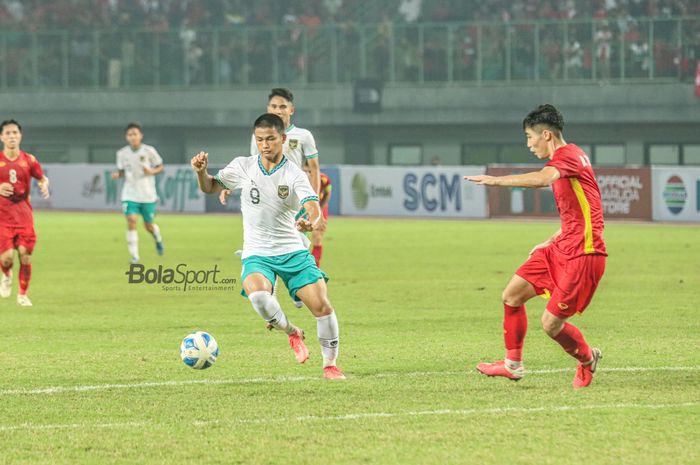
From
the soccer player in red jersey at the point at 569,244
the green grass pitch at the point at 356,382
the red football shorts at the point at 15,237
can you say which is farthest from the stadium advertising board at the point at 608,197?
the soccer player in red jersey at the point at 569,244

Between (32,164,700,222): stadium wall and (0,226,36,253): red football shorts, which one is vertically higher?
(32,164,700,222): stadium wall

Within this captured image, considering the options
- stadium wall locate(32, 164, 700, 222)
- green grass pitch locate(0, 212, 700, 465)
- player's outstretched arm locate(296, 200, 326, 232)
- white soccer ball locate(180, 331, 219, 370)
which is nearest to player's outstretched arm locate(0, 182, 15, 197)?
green grass pitch locate(0, 212, 700, 465)

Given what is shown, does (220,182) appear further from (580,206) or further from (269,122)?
(580,206)

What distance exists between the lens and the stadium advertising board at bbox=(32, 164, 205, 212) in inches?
1597

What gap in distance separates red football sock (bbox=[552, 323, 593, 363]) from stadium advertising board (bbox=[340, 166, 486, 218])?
27020mm

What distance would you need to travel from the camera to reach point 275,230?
942 centimetres

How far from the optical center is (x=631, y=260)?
842 inches

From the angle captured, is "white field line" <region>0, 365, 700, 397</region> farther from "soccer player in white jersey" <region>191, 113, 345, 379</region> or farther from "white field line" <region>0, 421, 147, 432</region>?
"white field line" <region>0, 421, 147, 432</region>

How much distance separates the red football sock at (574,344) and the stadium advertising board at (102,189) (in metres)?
32.1

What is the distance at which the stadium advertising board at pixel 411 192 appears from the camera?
1423 inches

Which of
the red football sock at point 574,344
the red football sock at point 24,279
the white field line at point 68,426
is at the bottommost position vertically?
the white field line at point 68,426

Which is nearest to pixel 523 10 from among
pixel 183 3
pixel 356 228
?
pixel 183 3

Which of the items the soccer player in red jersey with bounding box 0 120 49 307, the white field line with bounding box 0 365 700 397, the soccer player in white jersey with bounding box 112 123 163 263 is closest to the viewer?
the white field line with bounding box 0 365 700 397

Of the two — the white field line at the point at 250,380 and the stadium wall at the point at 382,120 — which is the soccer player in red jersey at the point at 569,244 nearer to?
the white field line at the point at 250,380
